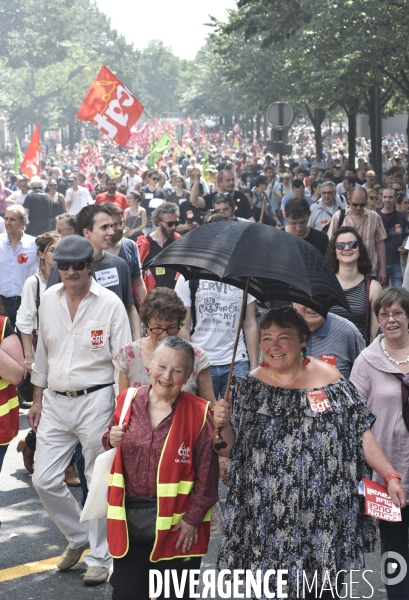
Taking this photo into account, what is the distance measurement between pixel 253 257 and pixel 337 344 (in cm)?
190

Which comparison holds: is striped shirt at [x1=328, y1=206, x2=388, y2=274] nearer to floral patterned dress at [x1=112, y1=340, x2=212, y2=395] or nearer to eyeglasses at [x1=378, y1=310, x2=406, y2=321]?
eyeglasses at [x1=378, y1=310, x2=406, y2=321]

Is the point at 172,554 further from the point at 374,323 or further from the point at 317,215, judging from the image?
the point at 317,215

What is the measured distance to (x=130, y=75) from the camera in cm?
11825

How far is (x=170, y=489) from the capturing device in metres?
4.45

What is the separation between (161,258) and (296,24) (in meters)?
15.3

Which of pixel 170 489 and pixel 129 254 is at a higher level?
pixel 129 254

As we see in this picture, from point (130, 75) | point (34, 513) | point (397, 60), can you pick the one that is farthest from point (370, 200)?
point (130, 75)

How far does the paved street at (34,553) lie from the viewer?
5.75 m

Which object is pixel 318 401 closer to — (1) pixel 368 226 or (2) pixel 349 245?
(2) pixel 349 245

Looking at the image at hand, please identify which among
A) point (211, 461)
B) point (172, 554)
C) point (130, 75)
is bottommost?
point (172, 554)

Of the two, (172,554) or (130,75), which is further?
(130,75)

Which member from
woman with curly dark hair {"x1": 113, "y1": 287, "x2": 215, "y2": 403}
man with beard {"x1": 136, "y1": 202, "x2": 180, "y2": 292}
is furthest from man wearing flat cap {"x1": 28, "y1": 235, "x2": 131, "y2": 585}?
man with beard {"x1": 136, "y1": 202, "x2": 180, "y2": 292}

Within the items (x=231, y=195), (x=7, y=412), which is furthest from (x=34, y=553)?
(x=231, y=195)

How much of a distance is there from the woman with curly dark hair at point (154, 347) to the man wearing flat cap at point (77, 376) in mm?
346
